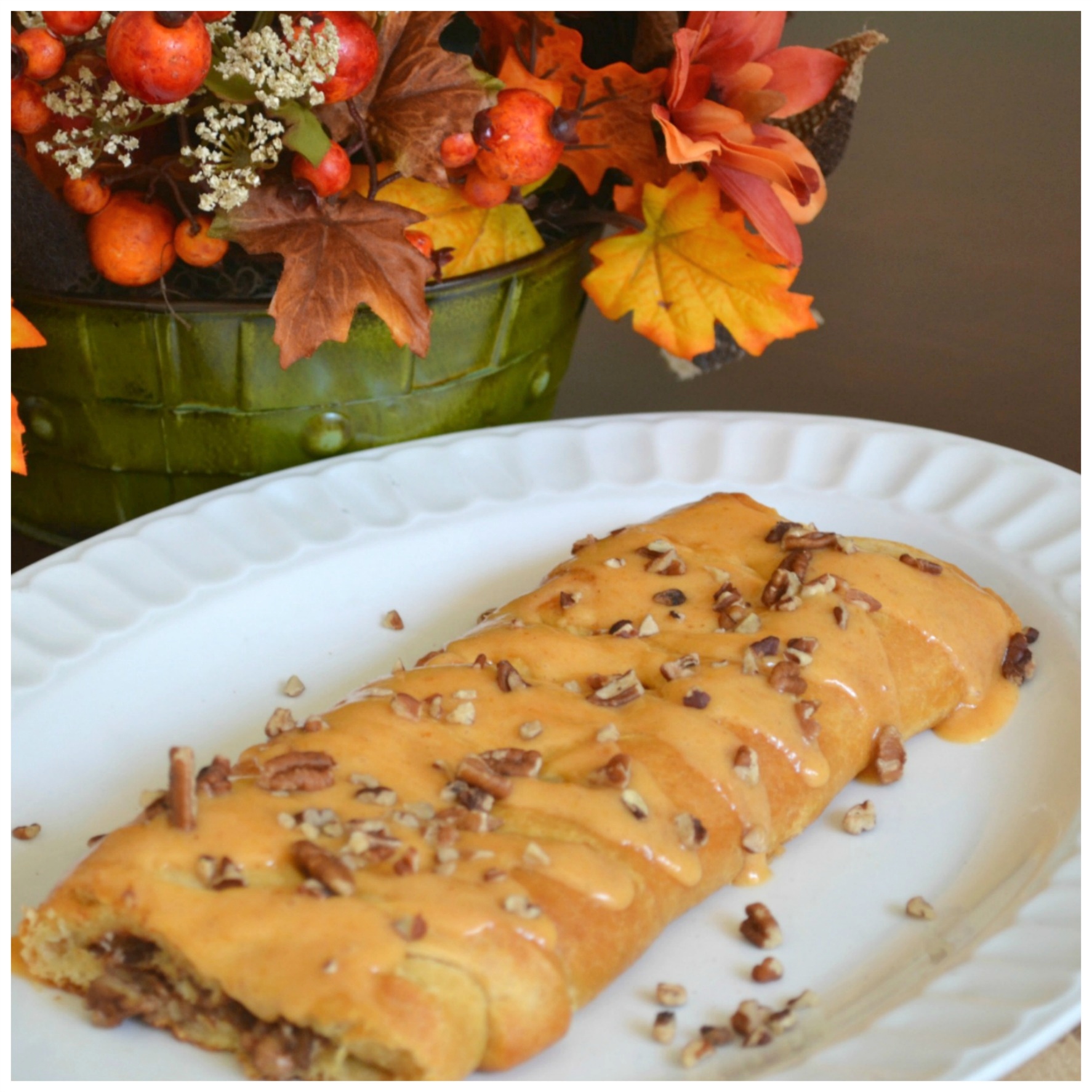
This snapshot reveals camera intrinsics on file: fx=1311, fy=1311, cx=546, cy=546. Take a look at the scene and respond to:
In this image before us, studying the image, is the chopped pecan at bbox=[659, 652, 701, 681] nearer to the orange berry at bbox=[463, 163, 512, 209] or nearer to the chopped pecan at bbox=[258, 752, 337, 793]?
the chopped pecan at bbox=[258, 752, 337, 793]

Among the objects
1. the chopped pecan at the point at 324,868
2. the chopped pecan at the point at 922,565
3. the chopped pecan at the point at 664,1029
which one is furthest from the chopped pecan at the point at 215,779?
the chopped pecan at the point at 922,565

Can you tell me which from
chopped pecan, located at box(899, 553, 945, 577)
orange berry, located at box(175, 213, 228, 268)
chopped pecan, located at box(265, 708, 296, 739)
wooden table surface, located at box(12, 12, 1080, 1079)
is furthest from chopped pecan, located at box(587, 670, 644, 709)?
wooden table surface, located at box(12, 12, 1080, 1079)

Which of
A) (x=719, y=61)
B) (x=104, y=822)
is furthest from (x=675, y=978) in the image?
(x=719, y=61)

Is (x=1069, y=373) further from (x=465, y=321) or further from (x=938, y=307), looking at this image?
(x=465, y=321)

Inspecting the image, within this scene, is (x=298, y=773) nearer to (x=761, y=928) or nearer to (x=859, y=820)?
(x=761, y=928)

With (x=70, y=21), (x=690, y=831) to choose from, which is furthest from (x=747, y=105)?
(x=690, y=831)

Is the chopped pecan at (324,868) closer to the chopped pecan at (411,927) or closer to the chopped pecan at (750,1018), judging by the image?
the chopped pecan at (411,927)
